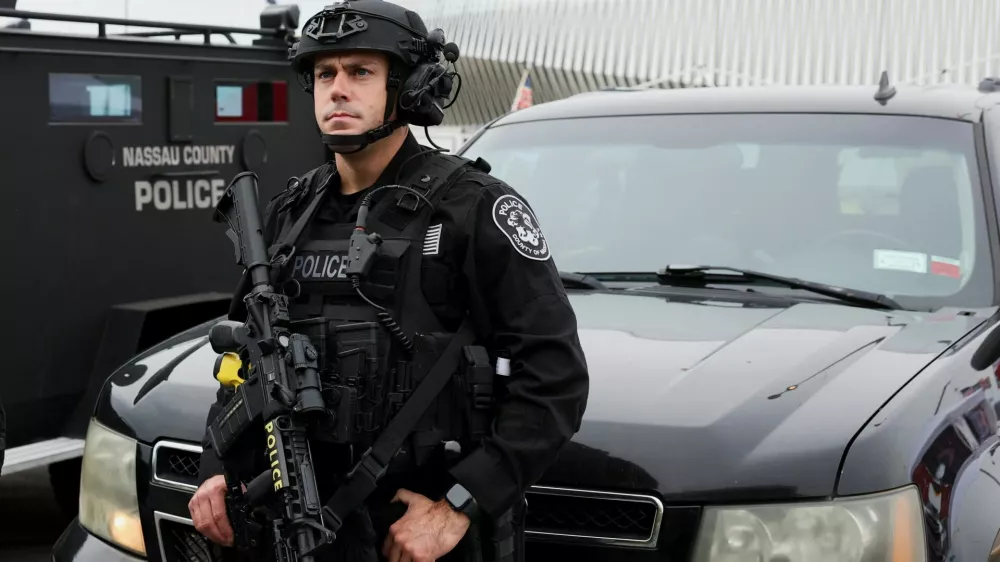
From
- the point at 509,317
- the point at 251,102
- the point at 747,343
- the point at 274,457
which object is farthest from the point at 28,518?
the point at 509,317

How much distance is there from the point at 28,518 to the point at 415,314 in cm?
450

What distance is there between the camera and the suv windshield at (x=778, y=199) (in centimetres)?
362

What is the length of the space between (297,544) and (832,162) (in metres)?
2.12

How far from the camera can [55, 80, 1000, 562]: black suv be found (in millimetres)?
2562

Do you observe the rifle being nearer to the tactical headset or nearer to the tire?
the tactical headset

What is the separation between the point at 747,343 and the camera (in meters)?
3.10

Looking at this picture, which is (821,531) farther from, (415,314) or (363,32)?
(363,32)

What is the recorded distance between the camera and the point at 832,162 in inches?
153

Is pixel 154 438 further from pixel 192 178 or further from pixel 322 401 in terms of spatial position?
pixel 192 178

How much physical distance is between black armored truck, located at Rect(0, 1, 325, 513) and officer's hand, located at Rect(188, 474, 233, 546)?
291cm

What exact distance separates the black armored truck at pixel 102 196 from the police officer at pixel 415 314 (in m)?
3.06

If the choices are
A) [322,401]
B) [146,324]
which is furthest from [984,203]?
[146,324]

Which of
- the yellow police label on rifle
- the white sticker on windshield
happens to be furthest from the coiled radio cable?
the white sticker on windshield

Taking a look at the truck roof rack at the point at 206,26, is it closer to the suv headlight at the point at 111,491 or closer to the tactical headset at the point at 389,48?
the suv headlight at the point at 111,491
